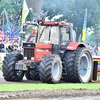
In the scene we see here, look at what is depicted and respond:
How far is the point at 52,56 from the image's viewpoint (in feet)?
35.7

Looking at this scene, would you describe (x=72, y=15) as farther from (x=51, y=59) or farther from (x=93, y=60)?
(x=51, y=59)

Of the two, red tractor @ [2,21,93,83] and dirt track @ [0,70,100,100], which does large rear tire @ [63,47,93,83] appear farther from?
dirt track @ [0,70,100,100]

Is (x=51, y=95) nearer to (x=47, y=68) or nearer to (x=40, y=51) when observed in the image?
(x=47, y=68)

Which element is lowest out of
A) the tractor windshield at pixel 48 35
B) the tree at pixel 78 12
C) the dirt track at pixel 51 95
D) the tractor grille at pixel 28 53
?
the dirt track at pixel 51 95

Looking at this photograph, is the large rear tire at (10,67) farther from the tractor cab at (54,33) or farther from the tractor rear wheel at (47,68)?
the tractor rear wheel at (47,68)

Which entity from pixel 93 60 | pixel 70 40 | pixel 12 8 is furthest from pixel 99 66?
pixel 12 8

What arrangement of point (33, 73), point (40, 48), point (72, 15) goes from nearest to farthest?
point (40, 48) → point (33, 73) → point (72, 15)

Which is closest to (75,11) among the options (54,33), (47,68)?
(54,33)

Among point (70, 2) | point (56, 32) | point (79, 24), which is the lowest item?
point (56, 32)

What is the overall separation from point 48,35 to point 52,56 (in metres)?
1.48

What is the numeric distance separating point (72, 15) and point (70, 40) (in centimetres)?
3711

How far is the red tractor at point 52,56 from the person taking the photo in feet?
36.7

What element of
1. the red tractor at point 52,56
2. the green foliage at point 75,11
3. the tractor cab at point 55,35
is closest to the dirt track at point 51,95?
the red tractor at point 52,56

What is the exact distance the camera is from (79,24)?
5025cm
